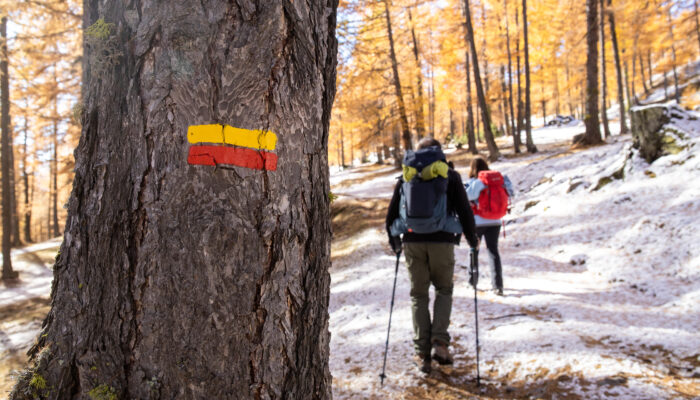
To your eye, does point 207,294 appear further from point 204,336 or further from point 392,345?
point 392,345

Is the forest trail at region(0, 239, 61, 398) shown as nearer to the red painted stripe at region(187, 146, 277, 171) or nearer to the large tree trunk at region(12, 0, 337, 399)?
the large tree trunk at region(12, 0, 337, 399)

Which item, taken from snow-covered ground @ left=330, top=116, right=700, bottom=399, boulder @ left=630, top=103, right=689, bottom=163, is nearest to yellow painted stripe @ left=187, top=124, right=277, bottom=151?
snow-covered ground @ left=330, top=116, right=700, bottom=399

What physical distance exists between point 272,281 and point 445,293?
2.68 m

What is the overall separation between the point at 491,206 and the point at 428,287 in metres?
2.30

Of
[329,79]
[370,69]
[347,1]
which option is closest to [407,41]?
[370,69]

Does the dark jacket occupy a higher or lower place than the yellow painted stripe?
lower

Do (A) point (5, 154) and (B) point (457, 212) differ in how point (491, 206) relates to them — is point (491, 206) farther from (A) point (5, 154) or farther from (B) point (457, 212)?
(A) point (5, 154)

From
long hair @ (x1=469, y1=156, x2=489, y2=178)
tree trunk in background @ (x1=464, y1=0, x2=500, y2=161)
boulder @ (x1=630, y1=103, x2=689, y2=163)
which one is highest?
tree trunk in background @ (x1=464, y1=0, x2=500, y2=161)

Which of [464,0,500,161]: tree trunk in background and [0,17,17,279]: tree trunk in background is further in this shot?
[464,0,500,161]: tree trunk in background

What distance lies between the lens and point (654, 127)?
8.16 m

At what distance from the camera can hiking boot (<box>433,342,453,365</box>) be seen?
352 centimetres

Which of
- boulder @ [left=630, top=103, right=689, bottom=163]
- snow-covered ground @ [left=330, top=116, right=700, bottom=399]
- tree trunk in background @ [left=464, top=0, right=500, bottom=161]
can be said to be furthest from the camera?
tree trunk in background @ [left=464, top=0, right=500, bottom=161]

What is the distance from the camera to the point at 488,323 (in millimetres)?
4473

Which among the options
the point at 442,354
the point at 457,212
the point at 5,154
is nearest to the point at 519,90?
the point at 457,212
